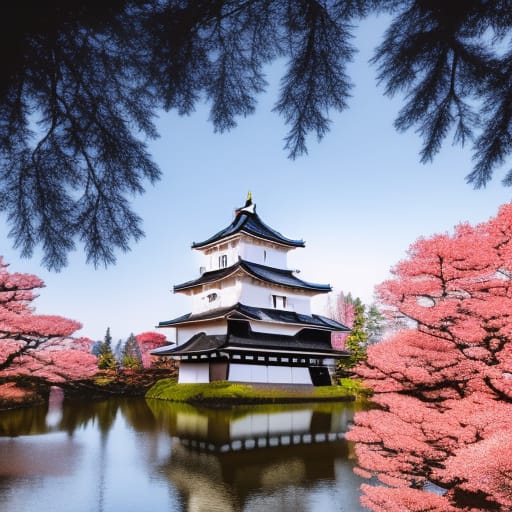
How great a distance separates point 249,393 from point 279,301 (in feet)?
24.7

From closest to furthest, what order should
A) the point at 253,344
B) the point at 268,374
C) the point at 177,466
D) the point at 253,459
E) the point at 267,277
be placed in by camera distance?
the point at 177,466
the point at 253,459
the point at 253,344
the point at 268,374
the point at 267,277

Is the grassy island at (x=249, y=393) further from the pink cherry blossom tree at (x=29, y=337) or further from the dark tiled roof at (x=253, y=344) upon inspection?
the pink cherry blossom tree at (x=29, y=337)

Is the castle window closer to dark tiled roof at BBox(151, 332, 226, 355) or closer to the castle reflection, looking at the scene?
dark tiled roof at BBox(151, 332, 226, 355)

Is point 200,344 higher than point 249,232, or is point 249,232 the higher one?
point 249,232

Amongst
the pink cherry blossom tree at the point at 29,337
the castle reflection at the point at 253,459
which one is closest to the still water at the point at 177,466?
the castle reflection at the point at 253,459

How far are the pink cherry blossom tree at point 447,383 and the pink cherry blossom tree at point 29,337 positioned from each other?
13499mm

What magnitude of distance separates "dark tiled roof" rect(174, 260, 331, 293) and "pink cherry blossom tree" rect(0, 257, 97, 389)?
27.5ft

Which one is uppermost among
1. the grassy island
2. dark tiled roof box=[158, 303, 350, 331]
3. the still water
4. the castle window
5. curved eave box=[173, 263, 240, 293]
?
curved eave box=[173, 263, 240, 293]

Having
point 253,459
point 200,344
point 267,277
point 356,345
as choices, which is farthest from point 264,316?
point 253,459

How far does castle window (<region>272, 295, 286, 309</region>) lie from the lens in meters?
23.3

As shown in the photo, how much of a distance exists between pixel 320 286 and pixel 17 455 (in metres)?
19.5

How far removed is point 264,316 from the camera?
69.2 feet

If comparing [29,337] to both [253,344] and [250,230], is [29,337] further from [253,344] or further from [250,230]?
[250,230]

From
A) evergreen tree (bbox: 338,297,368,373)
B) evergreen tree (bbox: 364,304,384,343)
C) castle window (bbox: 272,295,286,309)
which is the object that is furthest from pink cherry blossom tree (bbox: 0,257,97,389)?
evergreen tree (bbox: 364,304,384,343)
